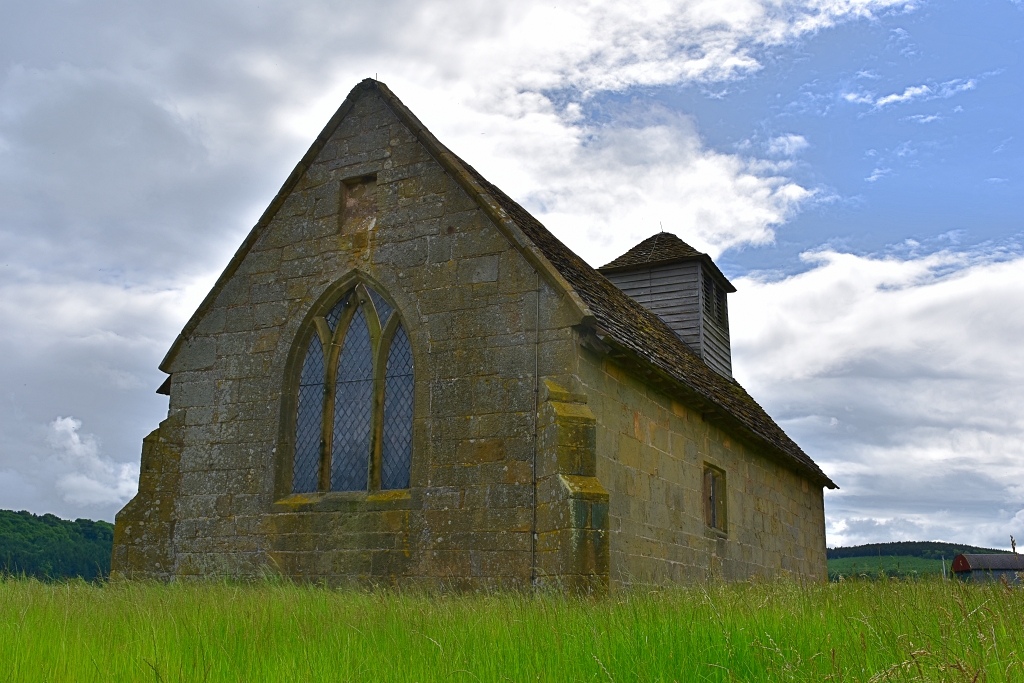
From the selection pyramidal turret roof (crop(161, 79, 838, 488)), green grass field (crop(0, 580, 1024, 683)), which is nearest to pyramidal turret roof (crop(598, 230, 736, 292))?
pyramidal turret roof (crop(161, 79, 838, 488))

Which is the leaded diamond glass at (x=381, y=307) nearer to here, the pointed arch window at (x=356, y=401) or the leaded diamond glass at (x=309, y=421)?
the pointed arch window at (x=356, y=401)

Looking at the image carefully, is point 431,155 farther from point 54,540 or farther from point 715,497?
point 54,540

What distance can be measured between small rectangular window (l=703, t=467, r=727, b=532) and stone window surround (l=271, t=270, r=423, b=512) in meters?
5.44

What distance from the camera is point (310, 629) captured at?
6969 mm

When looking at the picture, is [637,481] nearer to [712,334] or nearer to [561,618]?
[561,618]

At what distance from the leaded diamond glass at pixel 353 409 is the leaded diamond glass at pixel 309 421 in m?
0.23

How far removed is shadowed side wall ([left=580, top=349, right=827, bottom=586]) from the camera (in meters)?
10.9

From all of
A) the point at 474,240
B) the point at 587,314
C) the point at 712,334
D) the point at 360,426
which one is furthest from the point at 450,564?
the point at 712,334

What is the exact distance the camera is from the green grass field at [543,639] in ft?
17.7

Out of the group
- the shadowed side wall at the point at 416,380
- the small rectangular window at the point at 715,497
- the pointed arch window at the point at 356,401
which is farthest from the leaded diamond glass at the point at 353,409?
the small rectangular window at the point at 715,497

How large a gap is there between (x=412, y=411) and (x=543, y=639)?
5599 mm

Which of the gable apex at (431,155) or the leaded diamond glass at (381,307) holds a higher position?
the gable apex at (431,155)

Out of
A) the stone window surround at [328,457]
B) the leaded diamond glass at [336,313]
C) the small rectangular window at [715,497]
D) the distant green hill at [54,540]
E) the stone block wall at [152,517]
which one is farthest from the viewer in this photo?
the distant green hill at [54,540]

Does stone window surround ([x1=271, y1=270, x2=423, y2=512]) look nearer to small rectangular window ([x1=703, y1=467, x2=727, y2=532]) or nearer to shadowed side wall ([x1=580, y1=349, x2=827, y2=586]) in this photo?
shadowed side wall ([x1=580, y1=349, x2=827, y2=586])
